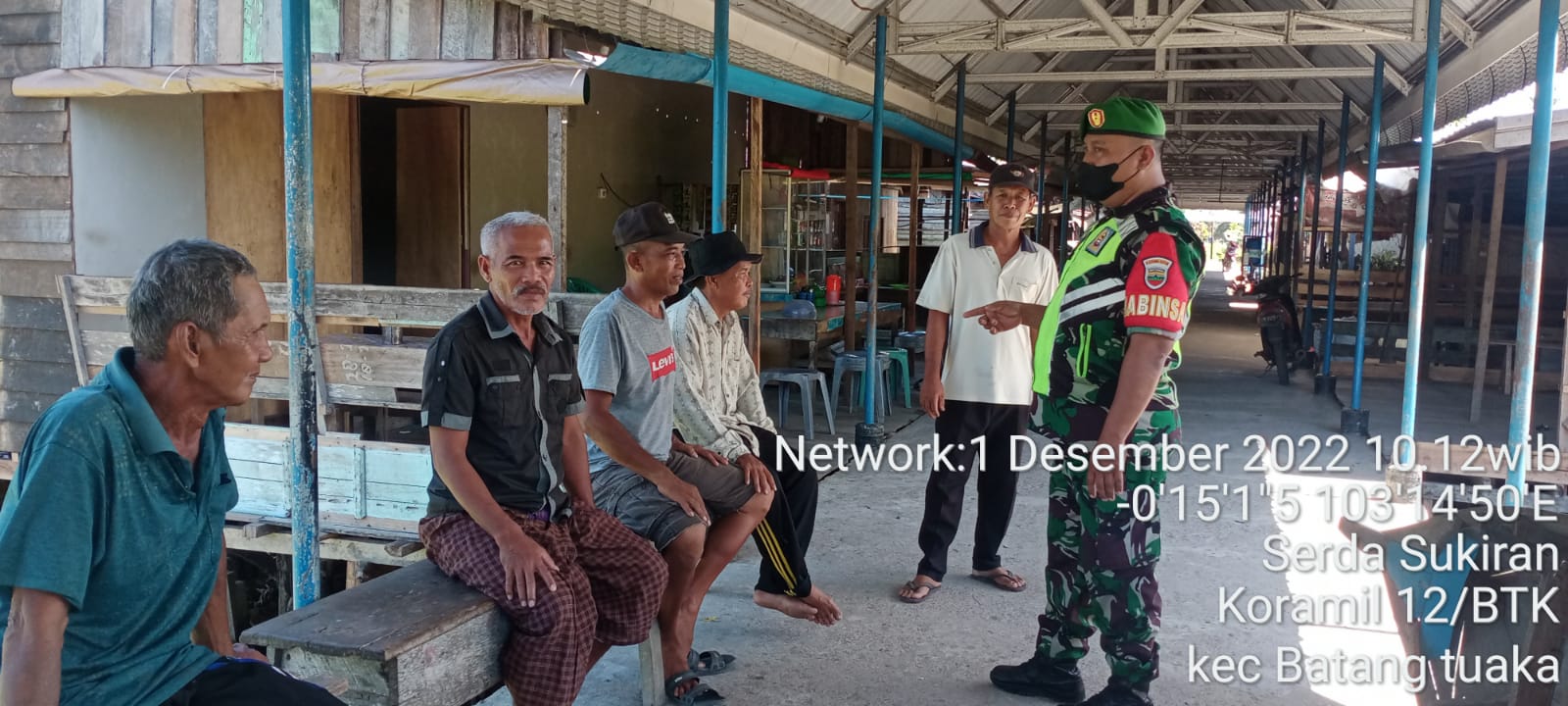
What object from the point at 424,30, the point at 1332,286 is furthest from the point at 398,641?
the point at 1332,286

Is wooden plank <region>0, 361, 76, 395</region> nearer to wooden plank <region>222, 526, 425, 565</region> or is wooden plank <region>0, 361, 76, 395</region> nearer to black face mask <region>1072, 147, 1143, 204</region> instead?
wooden plank <region>222, 526, 425, 565</region>

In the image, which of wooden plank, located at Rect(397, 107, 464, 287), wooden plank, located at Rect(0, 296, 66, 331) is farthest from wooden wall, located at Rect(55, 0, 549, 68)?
wooden plank, located at Rect(397, 107, 464, 287)

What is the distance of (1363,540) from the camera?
10.7 feet

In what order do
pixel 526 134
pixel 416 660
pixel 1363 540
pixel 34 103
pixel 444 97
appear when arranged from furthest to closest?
pixel 526 134
pixel 34 103
pixel 444 97
pixel 1363 540
pixel 416 660

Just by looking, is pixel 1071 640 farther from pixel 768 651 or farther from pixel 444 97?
pixel 444 97

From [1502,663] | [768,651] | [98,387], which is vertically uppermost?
[98,387]

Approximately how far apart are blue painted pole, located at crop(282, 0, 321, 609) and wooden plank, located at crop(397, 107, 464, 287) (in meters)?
5.42

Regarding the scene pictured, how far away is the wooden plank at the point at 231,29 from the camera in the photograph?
6.35 metres

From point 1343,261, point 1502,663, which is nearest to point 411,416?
point 1502,663

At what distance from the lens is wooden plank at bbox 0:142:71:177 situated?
7223 millimetres

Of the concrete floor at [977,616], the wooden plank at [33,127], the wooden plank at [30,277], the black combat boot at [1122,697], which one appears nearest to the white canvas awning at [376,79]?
the wooden plank at [33,127]

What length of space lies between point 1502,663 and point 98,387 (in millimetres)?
3055

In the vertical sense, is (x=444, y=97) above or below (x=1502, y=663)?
above

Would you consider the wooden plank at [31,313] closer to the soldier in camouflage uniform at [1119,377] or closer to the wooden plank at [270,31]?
the wooden plank at [270,31]
